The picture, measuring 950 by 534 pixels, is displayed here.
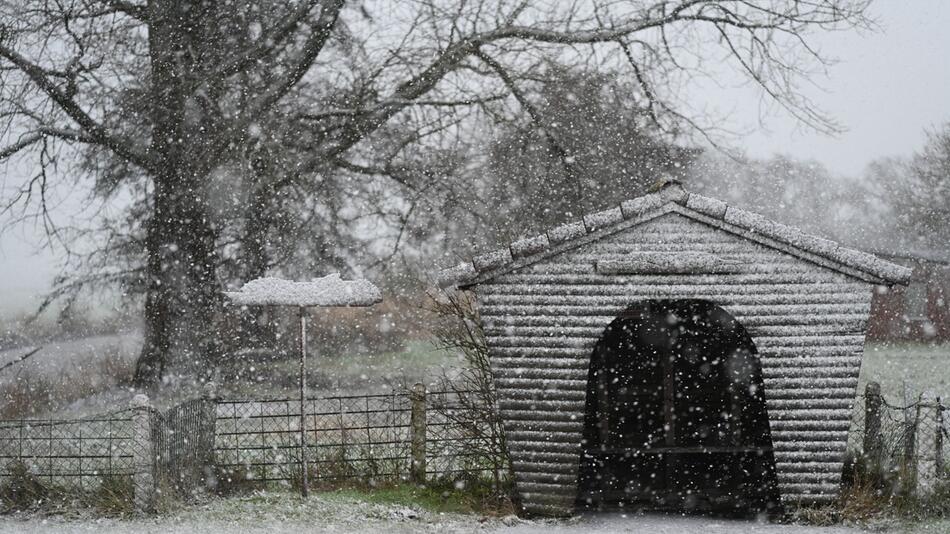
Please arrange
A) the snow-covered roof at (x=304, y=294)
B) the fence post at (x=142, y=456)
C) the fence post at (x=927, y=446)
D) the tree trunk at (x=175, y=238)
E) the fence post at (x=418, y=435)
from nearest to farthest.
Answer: the fence post at (x=927, y=446), the fence post at (x=142, y=456), the snow-covered roof at (x=304, y=294), the fence post at (x=418, y=435), the tree trunk at (x=175, y=238)

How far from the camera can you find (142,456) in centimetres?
845

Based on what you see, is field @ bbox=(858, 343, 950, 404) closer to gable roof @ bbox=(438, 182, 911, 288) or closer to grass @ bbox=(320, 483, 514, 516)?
gable roof @ bbox=(438, 182, 911, 288)

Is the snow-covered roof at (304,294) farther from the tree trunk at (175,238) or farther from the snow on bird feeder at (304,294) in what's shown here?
the tree trunk at (175,238)

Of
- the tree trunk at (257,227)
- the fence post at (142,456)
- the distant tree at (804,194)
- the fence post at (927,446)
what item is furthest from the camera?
the distant tree at (804,194)

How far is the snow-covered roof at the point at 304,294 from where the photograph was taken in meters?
8.62

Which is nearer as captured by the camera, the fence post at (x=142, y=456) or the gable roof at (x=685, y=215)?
the gable roof at (x=685, y=215)

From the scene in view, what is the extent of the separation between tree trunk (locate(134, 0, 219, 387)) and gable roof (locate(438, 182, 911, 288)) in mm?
11078

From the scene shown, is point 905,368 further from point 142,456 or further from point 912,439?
point 142,456

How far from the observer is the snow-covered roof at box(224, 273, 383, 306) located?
862 cm

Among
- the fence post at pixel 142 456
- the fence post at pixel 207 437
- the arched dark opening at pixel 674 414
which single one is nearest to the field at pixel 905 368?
the arched dark opening at pixel 674 414

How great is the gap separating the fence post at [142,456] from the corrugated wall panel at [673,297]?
348 cm

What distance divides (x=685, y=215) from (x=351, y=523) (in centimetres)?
438

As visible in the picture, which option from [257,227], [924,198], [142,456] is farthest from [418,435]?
[924,198]

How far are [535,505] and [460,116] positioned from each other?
12.0m
